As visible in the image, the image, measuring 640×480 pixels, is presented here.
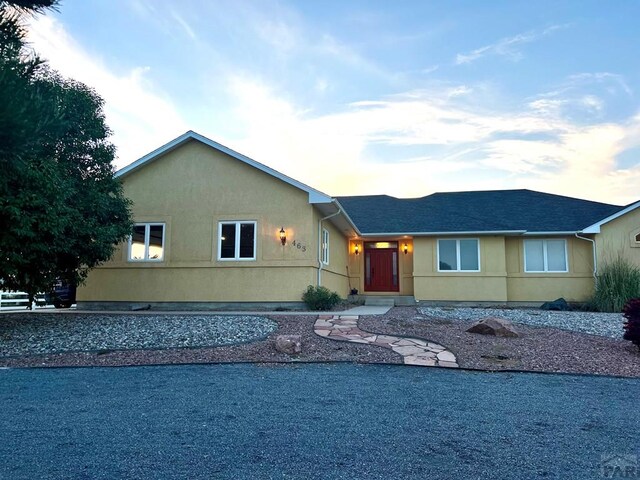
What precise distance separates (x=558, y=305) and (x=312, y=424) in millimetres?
12926

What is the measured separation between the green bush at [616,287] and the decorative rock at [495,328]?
296 inches

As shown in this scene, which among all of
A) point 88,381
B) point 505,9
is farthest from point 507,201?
point 88,381

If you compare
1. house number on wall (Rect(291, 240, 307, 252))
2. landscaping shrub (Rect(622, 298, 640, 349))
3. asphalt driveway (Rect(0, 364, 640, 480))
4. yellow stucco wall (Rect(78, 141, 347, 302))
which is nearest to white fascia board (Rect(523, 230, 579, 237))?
yellow stucco wall (Rect(78, 141, 347, 302))

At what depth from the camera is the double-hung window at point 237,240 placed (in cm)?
1253

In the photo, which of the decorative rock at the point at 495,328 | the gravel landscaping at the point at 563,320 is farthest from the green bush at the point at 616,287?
the decorative rock at the point at 495,328

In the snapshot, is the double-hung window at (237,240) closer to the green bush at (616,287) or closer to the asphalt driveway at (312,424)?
the asphalt driveway at (312,424)

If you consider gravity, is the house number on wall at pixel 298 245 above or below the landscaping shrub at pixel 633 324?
above

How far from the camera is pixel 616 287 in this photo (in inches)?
522

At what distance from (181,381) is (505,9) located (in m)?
11.6

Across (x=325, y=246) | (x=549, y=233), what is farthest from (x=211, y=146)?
(x=549, y=233)

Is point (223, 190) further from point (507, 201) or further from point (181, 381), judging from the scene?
point (507, 201)

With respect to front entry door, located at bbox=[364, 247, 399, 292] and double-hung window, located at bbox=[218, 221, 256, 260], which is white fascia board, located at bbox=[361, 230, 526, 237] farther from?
double-hung window, located at bbox=[218, 221, 256, 260]

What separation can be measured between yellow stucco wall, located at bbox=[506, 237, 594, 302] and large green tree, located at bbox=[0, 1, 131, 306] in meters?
13.6

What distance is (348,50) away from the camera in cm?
1183
